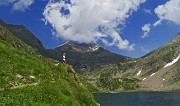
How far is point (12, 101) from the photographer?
30359mm

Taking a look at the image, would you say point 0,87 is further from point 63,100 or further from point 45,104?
point 63,100

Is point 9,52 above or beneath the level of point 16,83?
above

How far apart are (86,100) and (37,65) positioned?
879cm

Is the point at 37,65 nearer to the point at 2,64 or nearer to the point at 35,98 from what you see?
the point at 2,64

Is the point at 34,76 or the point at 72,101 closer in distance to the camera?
the point at 72,101

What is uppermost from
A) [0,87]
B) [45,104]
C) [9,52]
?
[9,52]

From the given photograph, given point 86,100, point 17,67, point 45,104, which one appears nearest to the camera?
point 45,104

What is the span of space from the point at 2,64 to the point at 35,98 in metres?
9.36

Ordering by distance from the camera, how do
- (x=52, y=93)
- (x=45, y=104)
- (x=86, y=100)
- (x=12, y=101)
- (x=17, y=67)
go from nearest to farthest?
(x=12, y=101), (x=45, y=104), (x=52, y=93), (x=17, y=67), (x=86, y=100)

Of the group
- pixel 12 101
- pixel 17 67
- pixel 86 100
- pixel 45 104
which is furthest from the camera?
pixel 86 100

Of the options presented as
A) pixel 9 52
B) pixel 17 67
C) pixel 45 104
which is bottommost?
pixel 45 104

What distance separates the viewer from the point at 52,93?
126ft

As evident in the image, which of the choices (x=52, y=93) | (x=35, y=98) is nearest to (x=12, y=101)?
(x=35, y=98)

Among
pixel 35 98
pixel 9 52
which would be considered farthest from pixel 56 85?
pixel 9 52
